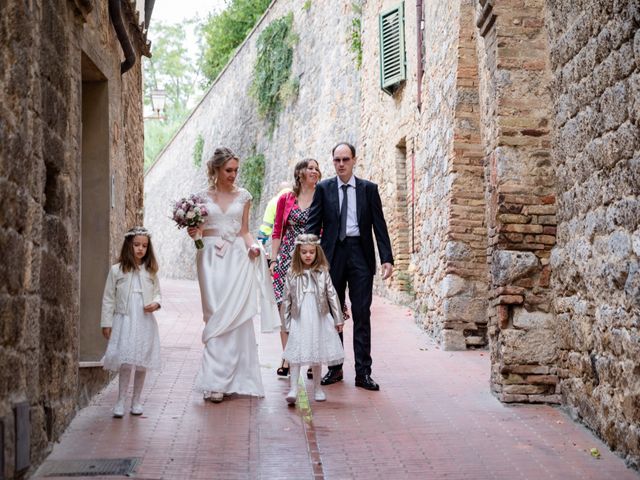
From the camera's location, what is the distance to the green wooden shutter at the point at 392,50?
13398mm

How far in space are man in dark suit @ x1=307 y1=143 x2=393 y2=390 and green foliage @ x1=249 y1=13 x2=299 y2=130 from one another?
617 inches

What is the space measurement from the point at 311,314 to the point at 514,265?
5.03ft

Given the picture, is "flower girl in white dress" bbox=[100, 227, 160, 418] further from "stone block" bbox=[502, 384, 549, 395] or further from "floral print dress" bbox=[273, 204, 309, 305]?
"stone block" bbox=[502, 384, 549, 395]

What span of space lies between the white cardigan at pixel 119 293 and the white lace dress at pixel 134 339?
3 centimetres

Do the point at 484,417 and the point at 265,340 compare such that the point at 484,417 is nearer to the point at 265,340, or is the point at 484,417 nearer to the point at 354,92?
the point at 265,340

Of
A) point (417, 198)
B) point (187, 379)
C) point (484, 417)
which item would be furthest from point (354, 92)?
point (484, 417)

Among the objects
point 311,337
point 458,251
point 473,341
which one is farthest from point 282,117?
point 311,337

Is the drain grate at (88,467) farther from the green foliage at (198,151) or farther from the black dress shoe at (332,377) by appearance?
the green foliage at (198,151)

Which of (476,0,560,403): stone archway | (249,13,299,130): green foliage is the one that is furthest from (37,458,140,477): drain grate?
(249,13,299,130): green foliage

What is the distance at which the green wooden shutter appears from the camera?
1340 cm

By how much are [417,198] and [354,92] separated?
244 inches

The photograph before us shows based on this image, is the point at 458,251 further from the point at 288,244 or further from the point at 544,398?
the point at 544,398

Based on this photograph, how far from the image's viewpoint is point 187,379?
25.3 feet

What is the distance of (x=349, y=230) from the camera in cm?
757
